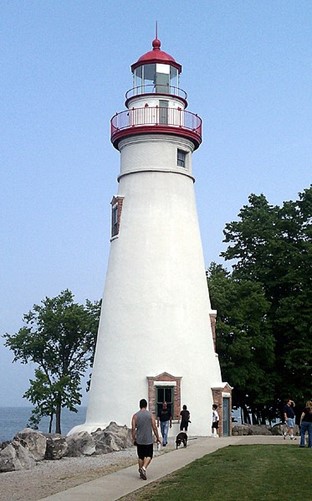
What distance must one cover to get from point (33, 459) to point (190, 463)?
5201mm

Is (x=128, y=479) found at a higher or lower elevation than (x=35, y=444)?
lower

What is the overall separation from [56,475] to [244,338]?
2051 centimetres

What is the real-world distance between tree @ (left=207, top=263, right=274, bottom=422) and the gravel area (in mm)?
14572

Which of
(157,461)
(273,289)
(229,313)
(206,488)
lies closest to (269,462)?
(157,461)

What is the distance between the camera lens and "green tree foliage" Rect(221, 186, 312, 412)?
40000 mm

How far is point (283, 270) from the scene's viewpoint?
1677 inches

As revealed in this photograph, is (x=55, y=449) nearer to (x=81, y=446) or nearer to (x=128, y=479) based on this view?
(x=81, y=446)

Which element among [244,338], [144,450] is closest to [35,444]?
[144,450]

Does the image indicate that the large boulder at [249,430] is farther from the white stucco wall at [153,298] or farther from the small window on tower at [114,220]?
the small window on tower at [114,220]

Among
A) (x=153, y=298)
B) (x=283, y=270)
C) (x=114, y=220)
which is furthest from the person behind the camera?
(x=283, y=270)

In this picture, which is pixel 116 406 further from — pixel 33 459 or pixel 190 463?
pixel 190 463

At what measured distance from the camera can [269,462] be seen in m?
18.2

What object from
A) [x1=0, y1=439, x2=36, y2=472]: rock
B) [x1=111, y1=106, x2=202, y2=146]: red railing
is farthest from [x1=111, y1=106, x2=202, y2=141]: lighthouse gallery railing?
[x1=0, y1=439, x2=36, y2=472]: rock

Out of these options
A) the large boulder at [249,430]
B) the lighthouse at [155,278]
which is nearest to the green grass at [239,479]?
the lighthouse at [155,278]
